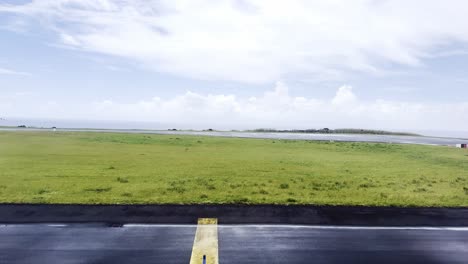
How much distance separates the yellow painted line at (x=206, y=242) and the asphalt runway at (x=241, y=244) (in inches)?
9.0

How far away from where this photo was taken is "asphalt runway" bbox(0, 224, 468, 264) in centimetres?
1202

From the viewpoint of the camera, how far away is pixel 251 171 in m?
31.0

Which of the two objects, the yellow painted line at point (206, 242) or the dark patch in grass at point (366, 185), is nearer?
the yellow painted line at point (206, 242)

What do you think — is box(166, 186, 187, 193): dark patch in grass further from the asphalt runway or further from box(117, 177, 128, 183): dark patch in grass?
the asphalt runway

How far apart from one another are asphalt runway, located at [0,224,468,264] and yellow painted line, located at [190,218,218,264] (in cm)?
23

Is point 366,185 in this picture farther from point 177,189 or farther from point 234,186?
point 177,189

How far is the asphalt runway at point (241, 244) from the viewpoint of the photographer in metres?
12.0

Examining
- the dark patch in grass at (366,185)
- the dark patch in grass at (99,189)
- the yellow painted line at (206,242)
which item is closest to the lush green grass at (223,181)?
the dark patch in grass at (99,189)

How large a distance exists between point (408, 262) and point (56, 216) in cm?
1551

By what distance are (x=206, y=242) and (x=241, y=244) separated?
1.42 m

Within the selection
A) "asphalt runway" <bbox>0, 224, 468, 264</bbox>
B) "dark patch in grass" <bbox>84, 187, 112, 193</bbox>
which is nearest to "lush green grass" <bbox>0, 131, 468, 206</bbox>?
"dark patch in grass" <bbox>84, 187, 112, 193</bbox>

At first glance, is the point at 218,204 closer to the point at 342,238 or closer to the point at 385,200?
the point at 342,238

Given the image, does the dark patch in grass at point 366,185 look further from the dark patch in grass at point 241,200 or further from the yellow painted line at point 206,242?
the yellow painted line at point 206,242

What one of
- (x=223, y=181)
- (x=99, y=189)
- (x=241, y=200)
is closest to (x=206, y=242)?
(x=241, y=200)
